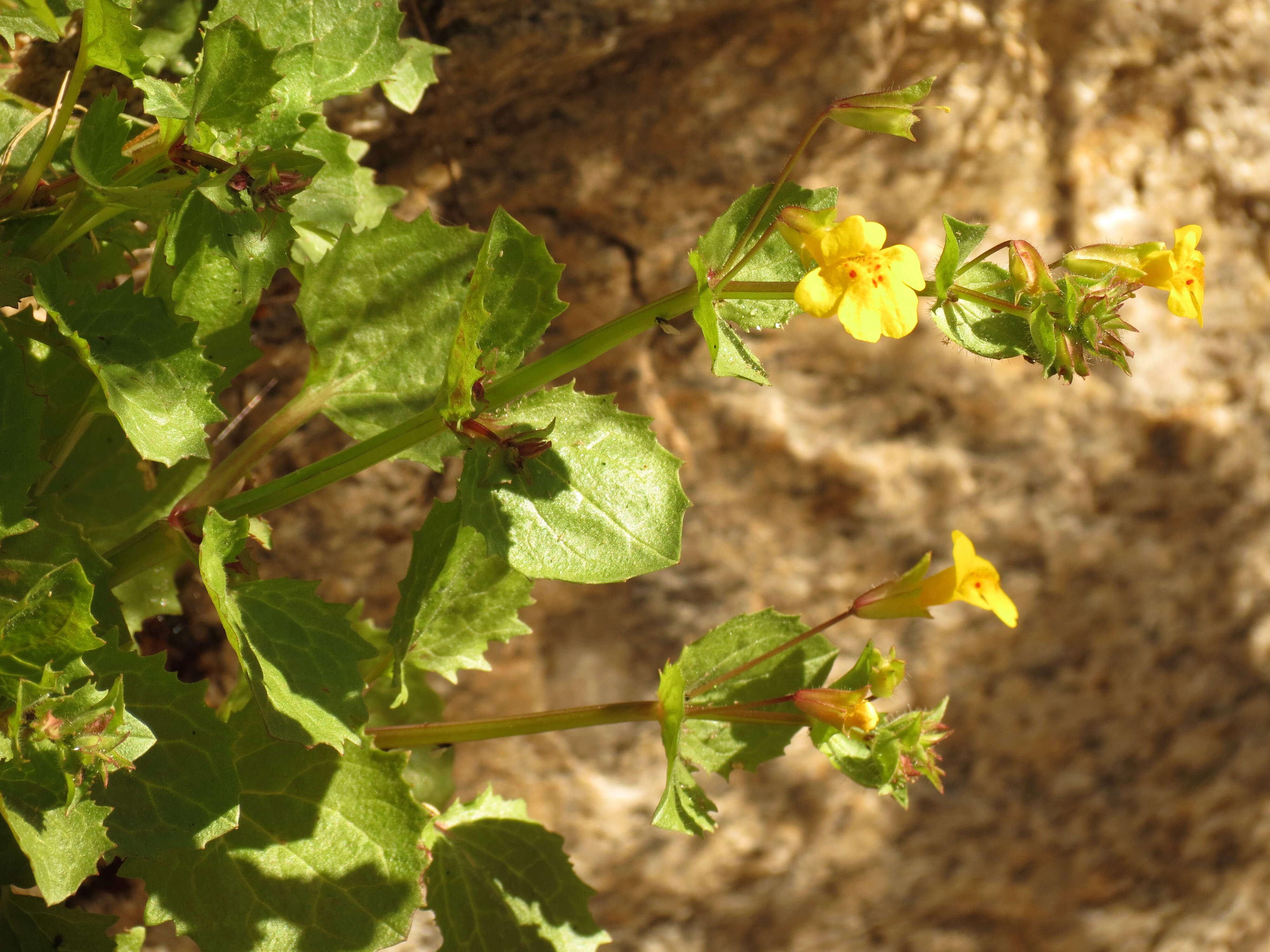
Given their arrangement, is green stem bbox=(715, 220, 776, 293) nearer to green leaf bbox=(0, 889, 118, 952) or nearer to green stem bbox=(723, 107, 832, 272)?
green stem bbox=(723, 107, 832, 272)

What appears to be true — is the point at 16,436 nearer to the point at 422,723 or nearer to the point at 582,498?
the point at 582,498

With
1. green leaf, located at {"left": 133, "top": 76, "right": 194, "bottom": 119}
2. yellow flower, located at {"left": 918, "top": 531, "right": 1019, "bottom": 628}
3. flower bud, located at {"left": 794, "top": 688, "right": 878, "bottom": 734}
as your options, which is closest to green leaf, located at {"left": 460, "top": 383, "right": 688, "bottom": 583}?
flower bud, located at {"left": 794, "top": 688, "right": 878, "bottom": 734}

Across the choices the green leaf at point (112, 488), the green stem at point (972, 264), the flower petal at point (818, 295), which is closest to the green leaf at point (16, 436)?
the green leaf at point (112, 488)

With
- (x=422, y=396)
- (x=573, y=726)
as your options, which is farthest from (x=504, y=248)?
(x=573, y=726)

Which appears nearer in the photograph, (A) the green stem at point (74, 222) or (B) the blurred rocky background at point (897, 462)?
(A) the green stem at point (74, 222)

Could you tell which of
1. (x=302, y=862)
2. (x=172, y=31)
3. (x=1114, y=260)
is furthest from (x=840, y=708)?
(x=172, y=31)

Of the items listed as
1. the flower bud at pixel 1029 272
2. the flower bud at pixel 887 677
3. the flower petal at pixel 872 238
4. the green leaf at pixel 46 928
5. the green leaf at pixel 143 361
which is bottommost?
the green leaf at pixel 46 928

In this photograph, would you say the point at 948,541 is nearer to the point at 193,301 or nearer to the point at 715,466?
the point at 715,466

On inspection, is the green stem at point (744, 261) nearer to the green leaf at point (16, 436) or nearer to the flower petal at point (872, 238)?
the flower petal at point (872, 238)
